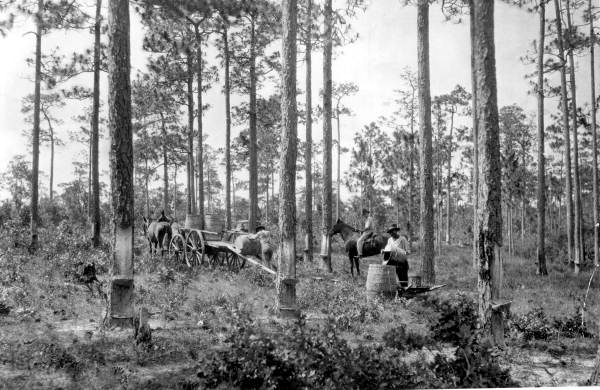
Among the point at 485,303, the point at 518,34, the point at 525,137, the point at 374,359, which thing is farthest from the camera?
the point at 525,137

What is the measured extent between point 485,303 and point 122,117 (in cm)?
594

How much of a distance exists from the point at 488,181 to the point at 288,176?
3.38 metres

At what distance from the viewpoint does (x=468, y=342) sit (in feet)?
14.4

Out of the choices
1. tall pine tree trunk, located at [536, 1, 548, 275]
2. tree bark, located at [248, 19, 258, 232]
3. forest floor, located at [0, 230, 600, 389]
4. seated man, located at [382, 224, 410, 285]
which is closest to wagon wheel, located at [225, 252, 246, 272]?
forest floor, located at [0, 230, 600, 389]

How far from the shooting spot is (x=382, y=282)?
30.9 ft

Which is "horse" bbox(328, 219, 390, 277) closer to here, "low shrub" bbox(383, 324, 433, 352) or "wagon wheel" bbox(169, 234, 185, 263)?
"wagon wheel" bbox(169, 234, 185, 263)

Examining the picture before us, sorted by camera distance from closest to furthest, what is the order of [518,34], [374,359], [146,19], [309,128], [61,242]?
[374,359] → [518,34] → [146,19] → [61,242] → [309,128]

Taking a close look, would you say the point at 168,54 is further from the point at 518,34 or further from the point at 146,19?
the point at 518,34

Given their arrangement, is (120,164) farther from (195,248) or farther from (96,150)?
(96,150)

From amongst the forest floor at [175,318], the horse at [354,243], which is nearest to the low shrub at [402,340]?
the forest floor at [175,318]

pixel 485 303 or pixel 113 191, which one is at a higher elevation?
pixel 113 191

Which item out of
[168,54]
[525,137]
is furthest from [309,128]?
[525,137]

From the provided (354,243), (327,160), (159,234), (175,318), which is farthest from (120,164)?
(354,243)

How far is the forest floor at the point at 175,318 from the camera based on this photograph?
5.15 m
